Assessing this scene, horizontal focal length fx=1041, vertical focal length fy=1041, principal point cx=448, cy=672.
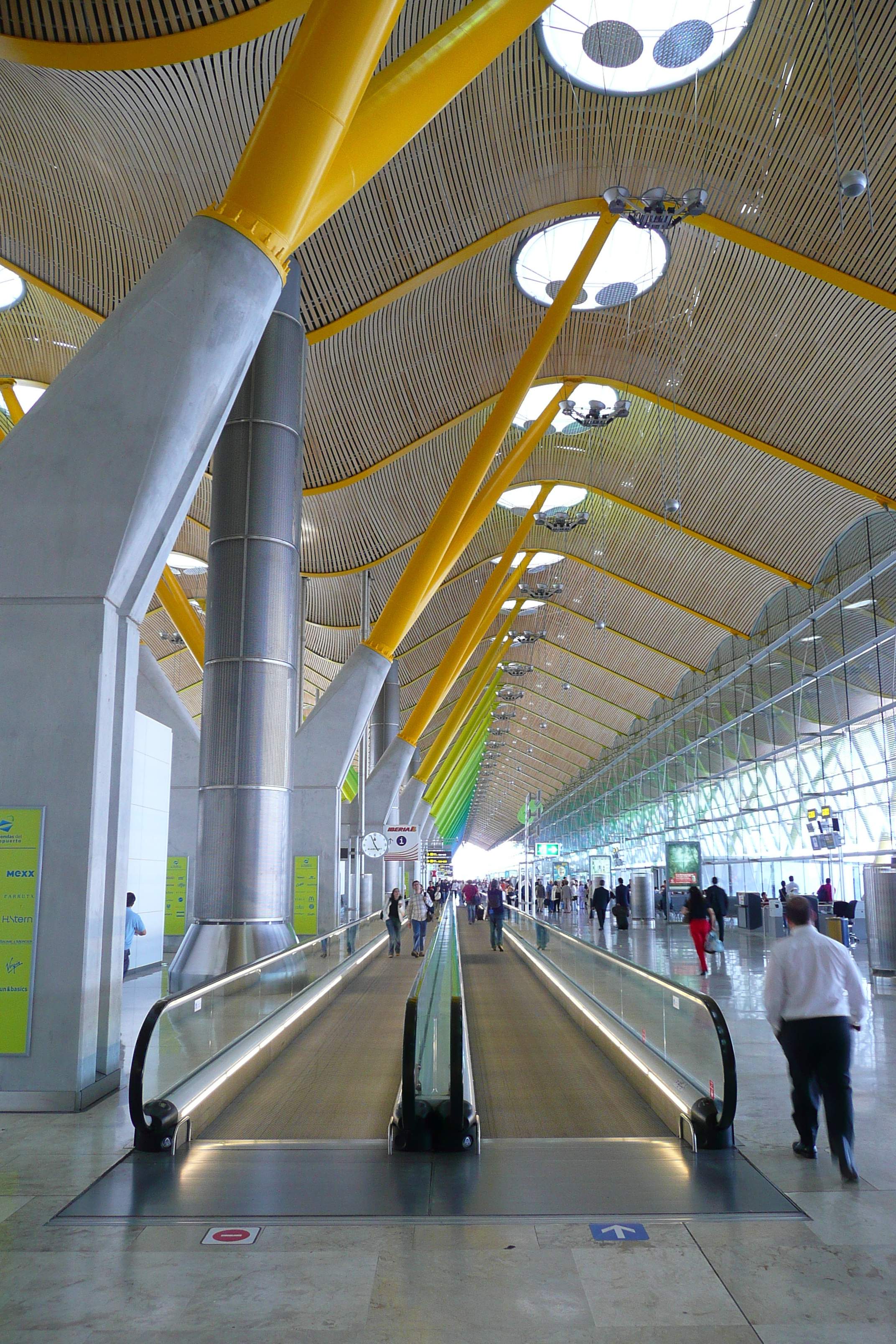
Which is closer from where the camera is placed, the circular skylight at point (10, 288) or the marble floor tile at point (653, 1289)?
the marble floor tile at point (653, 1289)

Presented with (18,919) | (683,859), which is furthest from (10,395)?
(683,859)

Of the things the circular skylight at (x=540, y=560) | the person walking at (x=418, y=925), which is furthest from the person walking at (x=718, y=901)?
the circular skylight at (x=540, y=560)

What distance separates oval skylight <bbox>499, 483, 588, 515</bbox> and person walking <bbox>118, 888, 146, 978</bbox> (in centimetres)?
1914

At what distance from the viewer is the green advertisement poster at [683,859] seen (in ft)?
110

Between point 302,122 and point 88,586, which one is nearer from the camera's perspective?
point 88,586

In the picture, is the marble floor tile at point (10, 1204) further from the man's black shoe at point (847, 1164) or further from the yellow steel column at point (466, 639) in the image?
the yellow steel column at point (466, 639)

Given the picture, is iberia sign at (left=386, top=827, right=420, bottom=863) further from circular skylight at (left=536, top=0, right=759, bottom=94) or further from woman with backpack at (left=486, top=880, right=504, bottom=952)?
circular skylight at (left=536, top=0, right=759, bottom=94)

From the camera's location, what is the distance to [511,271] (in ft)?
65.9

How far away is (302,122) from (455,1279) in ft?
24.2

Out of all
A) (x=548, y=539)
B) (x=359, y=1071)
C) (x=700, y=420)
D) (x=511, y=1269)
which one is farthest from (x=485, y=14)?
(x=548, y=539)

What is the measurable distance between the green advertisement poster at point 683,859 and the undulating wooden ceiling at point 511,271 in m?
7.77

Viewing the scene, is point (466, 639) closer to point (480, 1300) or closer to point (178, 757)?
point (178, 757)

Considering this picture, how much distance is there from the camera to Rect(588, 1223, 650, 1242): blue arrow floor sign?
4305 mm

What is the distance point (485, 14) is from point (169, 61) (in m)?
3.35
